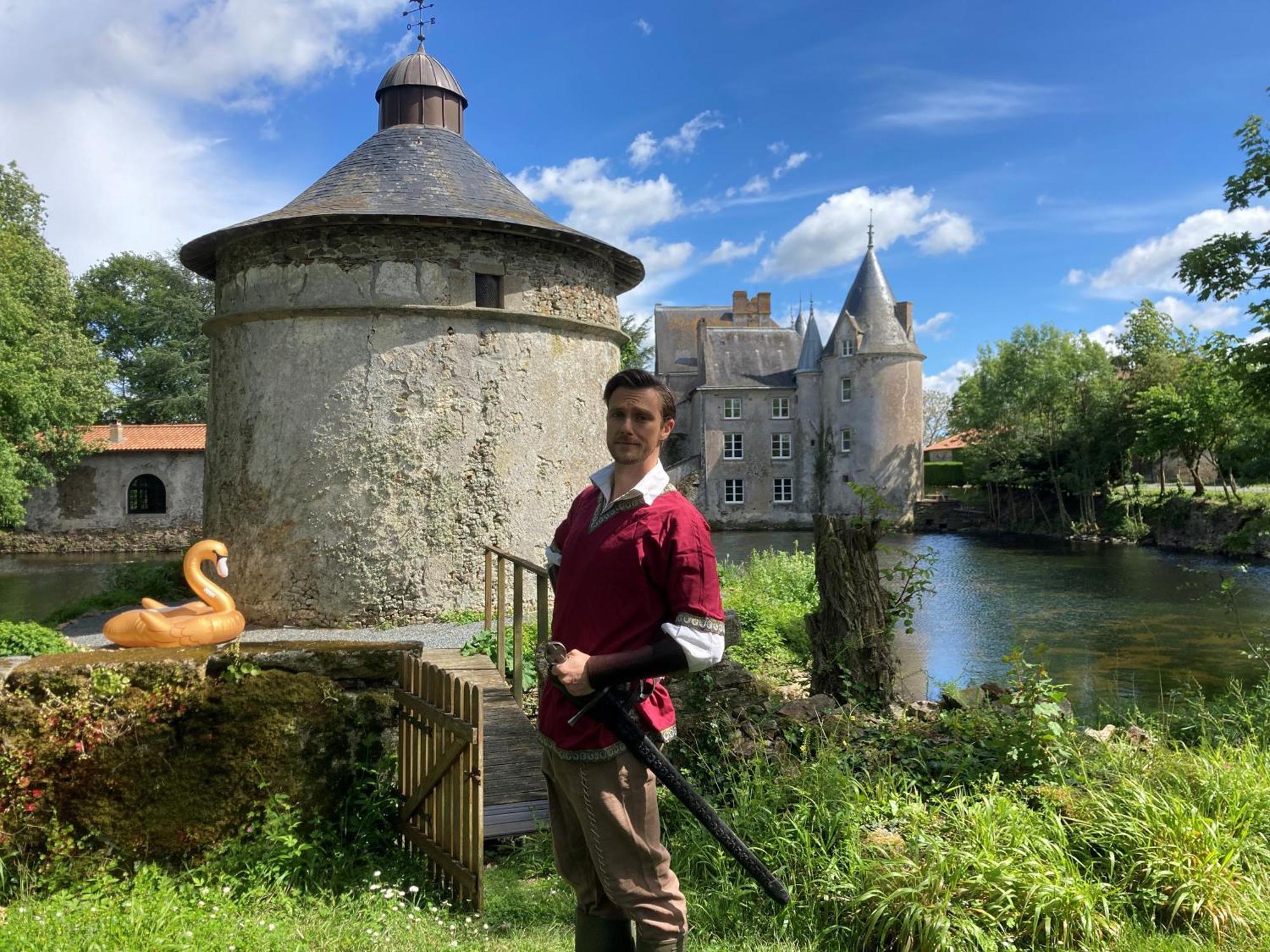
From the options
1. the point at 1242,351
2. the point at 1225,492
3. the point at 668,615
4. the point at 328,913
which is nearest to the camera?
the point at 668,615

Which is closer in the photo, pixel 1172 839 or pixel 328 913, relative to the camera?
pixel 328 913

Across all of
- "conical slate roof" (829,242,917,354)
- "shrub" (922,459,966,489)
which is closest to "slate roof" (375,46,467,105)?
"conical slate roof" (829,242,917,354)

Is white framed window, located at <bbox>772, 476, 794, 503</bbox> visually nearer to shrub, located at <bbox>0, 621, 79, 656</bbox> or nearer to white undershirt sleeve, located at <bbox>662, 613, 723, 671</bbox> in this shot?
shrub, located at <bbox>0, 621, 79, 656</bbox>

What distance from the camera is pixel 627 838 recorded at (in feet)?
9.34

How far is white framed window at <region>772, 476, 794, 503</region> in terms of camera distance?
46625 mm

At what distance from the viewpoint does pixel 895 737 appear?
5.56 m

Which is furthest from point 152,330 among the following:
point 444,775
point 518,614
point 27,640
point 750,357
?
point 444,775

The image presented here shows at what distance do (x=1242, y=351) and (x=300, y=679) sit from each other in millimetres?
14590

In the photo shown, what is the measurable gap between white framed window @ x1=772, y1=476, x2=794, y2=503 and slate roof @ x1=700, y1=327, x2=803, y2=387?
4.91 meters

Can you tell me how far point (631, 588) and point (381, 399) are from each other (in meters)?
9.37

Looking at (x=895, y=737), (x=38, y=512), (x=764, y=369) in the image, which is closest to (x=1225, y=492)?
(x=764, y=369)

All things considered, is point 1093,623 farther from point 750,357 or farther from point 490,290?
point 750,357

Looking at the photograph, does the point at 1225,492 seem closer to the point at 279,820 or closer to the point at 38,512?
the point at 279,820

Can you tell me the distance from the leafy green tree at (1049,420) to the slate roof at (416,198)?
33.3 meters
